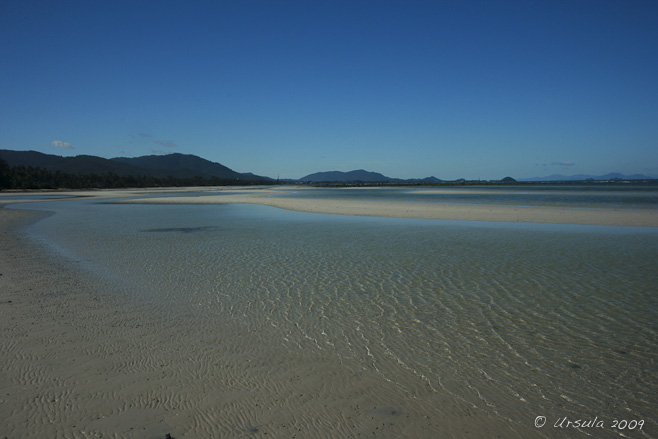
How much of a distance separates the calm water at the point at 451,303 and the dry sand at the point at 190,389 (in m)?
0.31

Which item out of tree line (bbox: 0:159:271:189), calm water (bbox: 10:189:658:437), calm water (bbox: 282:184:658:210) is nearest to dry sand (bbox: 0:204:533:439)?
calm water (bbox: 10:189:658:437)

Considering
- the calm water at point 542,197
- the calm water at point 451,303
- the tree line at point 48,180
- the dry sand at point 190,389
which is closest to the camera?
the dry sand at point 190,389

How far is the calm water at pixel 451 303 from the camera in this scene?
4484 millimetres

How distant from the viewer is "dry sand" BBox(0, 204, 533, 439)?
3.62 m

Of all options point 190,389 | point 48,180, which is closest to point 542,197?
point 190,389

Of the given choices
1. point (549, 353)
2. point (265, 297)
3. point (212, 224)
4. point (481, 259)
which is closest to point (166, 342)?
point (265, 297)

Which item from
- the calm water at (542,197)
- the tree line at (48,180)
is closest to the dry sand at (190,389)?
the calm water at (542,197)

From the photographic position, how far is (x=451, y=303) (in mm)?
7438

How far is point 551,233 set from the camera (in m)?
17.1

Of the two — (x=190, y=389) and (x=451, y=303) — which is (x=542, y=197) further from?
(x=190, y=389)

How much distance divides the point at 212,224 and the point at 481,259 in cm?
1493

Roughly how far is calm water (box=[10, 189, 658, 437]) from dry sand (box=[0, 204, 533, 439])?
0.31m

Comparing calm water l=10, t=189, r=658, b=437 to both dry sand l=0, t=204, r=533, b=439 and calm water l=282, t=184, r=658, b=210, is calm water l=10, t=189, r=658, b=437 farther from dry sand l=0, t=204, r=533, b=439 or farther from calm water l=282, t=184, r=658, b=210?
calm water l=282, t=184, r=658, b=210

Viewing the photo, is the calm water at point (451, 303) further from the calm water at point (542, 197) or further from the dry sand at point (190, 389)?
the calm water at point (542, 197)
